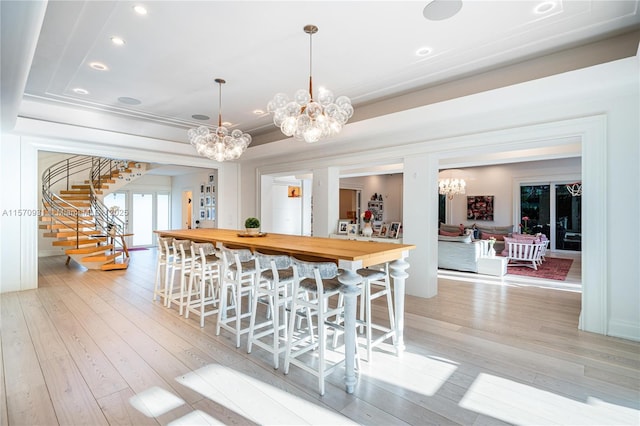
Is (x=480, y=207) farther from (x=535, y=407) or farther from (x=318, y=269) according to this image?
(x=318, y=269)

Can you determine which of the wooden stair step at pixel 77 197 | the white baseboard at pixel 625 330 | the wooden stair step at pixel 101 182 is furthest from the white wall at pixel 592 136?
the wooden stair step at pixel 77 197

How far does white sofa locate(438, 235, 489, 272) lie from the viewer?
20.8 feet

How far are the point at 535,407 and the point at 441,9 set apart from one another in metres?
3.04

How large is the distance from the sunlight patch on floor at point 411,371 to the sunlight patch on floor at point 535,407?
23cm

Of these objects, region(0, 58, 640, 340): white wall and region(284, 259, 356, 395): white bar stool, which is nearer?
region(284, 259, 356, 395): white bar stool

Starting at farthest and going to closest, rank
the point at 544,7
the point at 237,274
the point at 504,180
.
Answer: the point at 504,180
the point at 237,274
the point at 544,7

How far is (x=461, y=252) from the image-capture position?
6480 mm

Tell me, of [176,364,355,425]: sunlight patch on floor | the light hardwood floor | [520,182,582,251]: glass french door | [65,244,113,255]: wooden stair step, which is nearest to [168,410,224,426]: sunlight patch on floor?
the light hardwood floor

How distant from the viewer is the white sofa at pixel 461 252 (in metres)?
6.34

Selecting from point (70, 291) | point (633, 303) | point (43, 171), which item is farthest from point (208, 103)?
point (43, 171)

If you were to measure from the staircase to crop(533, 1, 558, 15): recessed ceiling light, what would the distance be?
8.08 metres

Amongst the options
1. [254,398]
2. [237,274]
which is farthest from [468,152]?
[254,398]

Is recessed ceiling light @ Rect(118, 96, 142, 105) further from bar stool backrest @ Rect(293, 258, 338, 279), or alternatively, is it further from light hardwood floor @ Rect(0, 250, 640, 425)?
bar stool backrest @ Rect(293, 258, 338, 279)

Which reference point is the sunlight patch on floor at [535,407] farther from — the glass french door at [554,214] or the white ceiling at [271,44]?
the glass french door at [554,214]
